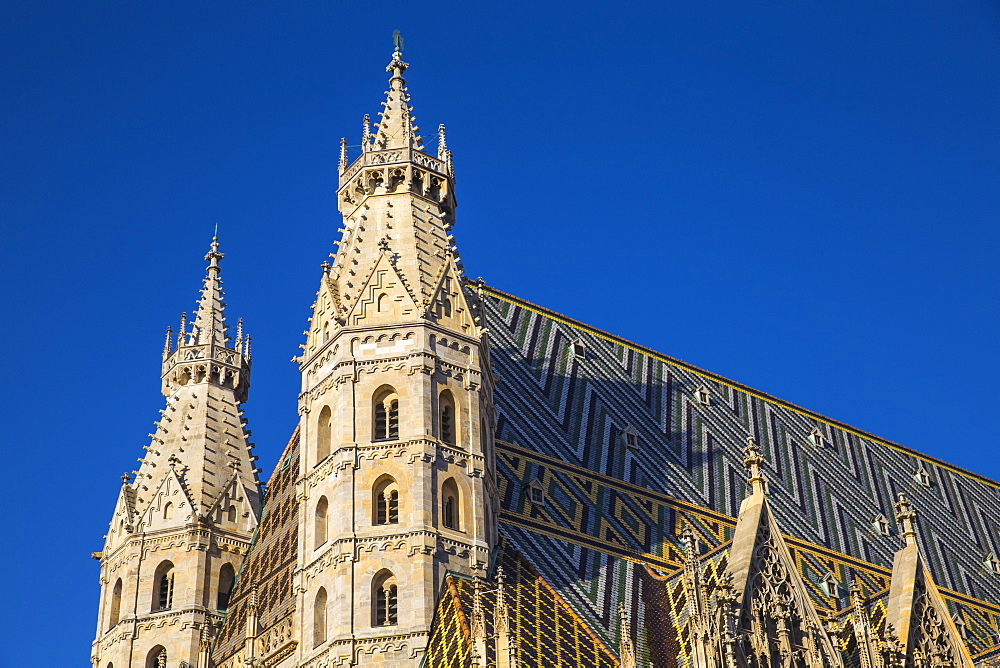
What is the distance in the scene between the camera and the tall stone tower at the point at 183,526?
32750 millimetres

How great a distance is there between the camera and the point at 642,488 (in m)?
35.0

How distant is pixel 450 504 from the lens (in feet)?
93.5

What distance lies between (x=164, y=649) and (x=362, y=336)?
25.1 feet

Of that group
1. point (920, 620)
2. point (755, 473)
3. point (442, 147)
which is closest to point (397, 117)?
point (442, 147)

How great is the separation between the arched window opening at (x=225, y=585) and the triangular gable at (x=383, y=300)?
676 cm

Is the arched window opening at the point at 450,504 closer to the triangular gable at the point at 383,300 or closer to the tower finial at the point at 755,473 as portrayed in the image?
the triangular gable at the point at 383,300

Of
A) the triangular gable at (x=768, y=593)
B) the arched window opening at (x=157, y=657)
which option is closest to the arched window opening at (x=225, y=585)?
the arched window opening at (x=157, y=657)

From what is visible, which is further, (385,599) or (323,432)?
(323,432)

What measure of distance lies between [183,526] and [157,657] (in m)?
2.74

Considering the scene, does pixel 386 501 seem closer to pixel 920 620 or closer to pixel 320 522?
pixel 320 522

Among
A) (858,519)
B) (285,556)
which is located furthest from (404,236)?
(858,519)

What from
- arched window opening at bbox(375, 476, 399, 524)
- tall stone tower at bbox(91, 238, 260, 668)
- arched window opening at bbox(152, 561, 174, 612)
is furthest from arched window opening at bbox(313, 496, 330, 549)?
arched window opening at bbox(152, 561, 174, 612)

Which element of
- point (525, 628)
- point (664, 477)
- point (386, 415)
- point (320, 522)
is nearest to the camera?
point (525, 628)

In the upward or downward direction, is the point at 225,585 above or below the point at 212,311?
below
